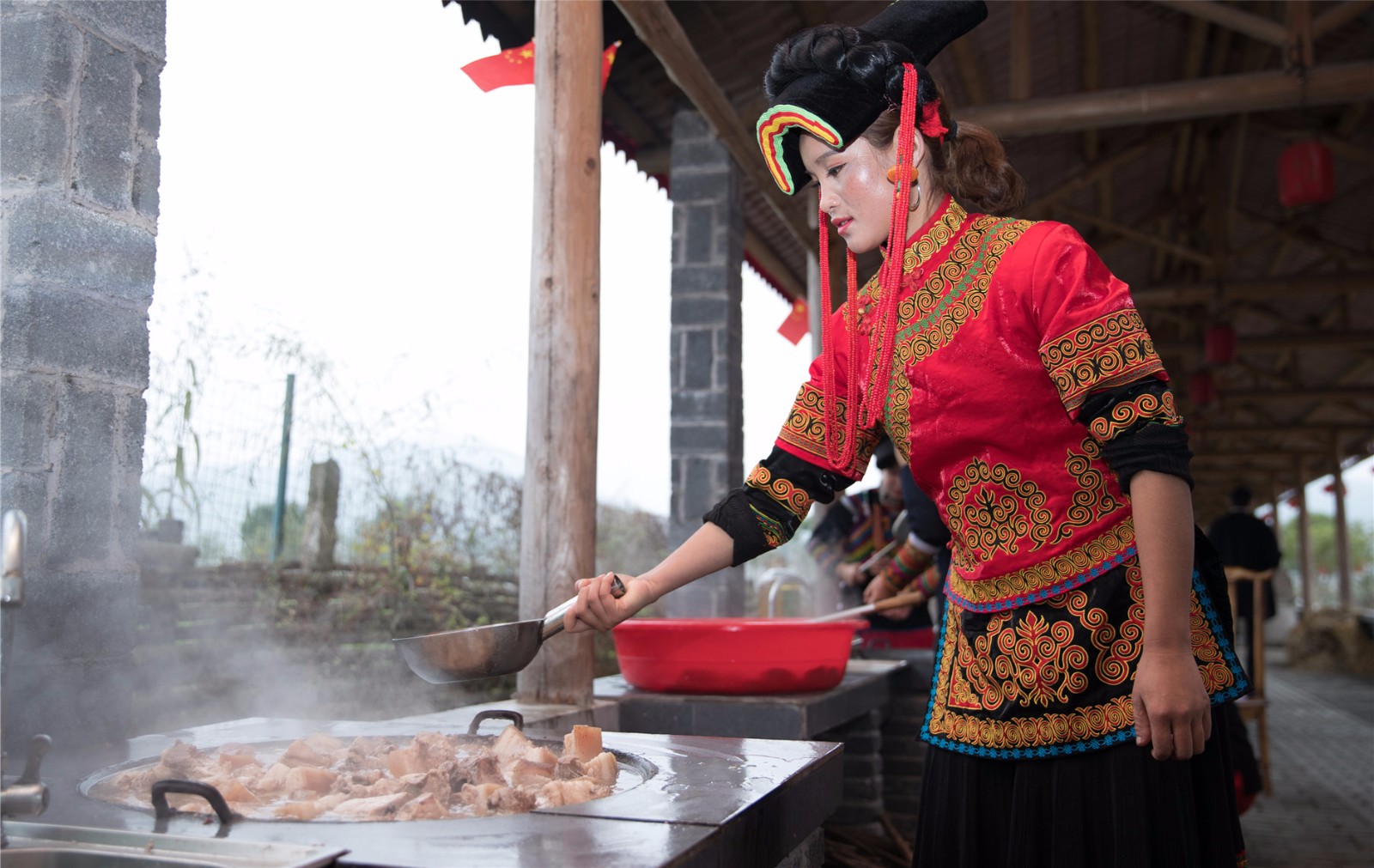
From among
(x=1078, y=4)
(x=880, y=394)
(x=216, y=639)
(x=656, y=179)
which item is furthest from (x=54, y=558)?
(x=1078, y=4)

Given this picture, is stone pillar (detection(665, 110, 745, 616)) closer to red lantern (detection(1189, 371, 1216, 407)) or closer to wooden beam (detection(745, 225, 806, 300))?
wooden beam (detection(745, 225, 806, 300))

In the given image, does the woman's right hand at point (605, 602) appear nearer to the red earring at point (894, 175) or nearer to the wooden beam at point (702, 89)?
the red earring at point (894, 175)

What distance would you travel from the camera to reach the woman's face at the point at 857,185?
1.77 metres

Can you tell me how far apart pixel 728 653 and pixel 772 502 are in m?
1.14

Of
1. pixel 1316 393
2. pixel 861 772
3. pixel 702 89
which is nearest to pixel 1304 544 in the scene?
pixel 1316 393

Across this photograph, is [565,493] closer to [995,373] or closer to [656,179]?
[995,373]

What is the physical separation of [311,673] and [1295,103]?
19.1 feet

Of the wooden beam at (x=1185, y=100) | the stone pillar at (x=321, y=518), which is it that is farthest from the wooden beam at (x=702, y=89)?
the stone pillar at (x=321, y=518)

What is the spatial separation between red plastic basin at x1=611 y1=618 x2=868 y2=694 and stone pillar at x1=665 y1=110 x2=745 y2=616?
2739 mm

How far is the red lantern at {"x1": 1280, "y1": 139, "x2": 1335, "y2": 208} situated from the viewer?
21.5 ft

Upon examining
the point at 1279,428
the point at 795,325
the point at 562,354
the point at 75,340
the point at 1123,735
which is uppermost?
the point at 1279,428

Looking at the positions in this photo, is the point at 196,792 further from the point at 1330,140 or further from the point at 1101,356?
the point at 1330,140

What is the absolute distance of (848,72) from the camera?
1725 mm

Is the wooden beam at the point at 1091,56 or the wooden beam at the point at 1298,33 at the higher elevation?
the wooden beam at the point at 1091,56
